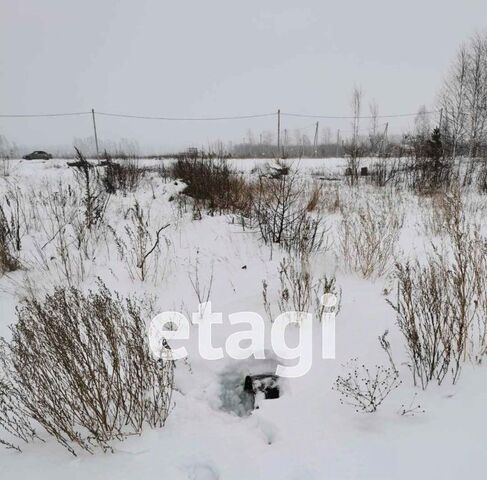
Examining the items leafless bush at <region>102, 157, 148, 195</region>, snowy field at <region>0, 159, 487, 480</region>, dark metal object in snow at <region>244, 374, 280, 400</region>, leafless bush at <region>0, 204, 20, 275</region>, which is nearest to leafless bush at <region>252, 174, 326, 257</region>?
snowy field at <region>0, 159, 487, 480</region>

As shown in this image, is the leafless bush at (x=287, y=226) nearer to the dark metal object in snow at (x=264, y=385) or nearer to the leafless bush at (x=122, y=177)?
the dark metal object in snow at (x=264, y=385)

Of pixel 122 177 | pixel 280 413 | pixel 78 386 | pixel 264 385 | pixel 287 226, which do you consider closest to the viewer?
pixel 78 386

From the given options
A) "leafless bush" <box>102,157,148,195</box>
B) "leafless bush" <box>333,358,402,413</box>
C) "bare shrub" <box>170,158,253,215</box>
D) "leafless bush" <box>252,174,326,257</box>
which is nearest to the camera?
"leafless bush" <box>333,358,402,413</box>

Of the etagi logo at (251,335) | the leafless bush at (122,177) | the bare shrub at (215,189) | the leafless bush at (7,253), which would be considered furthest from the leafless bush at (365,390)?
the leafless bush at (122,177)

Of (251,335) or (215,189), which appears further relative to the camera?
(215,189)

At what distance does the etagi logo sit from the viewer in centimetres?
276

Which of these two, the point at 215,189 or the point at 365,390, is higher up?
the point at 215,189

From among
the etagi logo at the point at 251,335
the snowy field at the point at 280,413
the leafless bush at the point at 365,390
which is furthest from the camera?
the etagi logo at the point at 251,335

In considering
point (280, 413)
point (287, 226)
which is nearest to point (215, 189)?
point (287, 226)

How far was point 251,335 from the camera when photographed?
312 cm

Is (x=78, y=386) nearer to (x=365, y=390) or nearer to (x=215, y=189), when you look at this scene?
(x=365, y=390)

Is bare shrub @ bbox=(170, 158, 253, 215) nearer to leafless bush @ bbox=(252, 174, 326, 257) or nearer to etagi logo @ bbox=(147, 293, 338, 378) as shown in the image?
leafless bush @ bbox=(252, 174, 326, 257)

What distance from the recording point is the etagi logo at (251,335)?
276cm

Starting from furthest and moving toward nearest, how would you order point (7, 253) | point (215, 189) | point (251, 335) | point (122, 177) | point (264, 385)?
point (122, 177), point (215, 189), point (7, 253), point (251, 335), point (264, 385)
